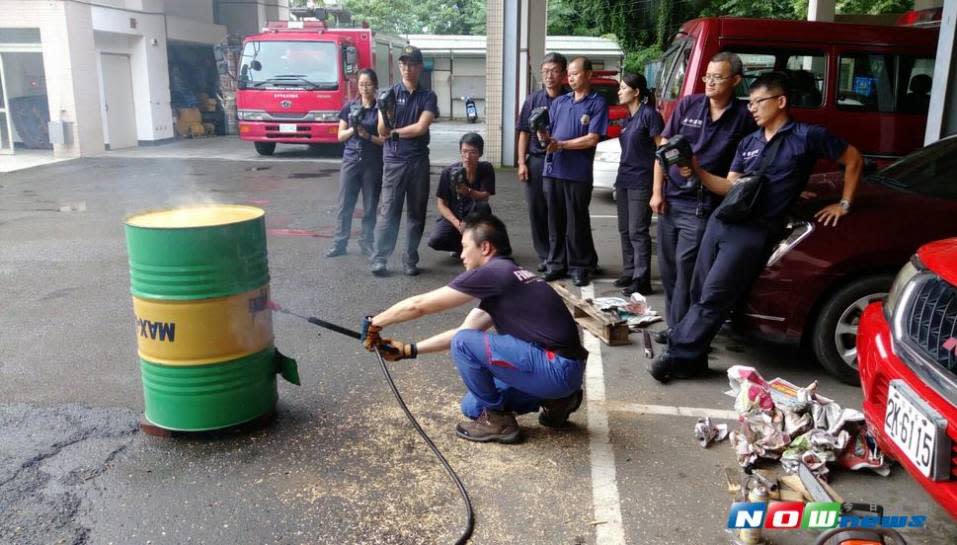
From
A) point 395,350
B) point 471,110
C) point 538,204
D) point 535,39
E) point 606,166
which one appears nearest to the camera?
point 395,350

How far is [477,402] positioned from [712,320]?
146 cm

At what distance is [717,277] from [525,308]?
130 cm

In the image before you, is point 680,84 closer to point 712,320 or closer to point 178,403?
point 712,320

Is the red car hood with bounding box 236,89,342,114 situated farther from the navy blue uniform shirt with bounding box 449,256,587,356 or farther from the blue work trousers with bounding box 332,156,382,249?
the navy blue uniform shirt with bounding box 449,256,587,356

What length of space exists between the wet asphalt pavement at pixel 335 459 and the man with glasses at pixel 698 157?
2.11ft

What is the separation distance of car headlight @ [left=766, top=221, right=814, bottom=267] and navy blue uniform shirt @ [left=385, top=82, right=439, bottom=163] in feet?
11.0

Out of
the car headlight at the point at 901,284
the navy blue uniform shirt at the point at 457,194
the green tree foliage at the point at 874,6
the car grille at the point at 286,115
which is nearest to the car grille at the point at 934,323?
the car headlight at the point at 901,284

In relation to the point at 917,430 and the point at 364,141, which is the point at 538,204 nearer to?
the point at 364,141

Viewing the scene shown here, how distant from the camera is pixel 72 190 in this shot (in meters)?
11.3

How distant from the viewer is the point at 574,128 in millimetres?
6055

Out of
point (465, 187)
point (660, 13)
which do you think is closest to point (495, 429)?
point (465, 187)

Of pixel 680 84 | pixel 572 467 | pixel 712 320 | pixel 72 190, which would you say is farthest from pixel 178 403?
pixel 72 190

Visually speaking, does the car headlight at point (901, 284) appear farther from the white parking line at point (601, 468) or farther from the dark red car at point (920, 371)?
the white parking line at point (601, 468)

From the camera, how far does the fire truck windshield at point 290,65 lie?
15.0 meters
